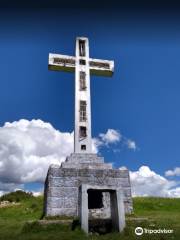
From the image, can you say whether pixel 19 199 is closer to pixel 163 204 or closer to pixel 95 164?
pixel 163 204

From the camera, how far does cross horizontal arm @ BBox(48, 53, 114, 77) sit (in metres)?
17.0

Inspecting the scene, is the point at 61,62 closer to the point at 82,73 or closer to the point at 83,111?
the point at 82,73

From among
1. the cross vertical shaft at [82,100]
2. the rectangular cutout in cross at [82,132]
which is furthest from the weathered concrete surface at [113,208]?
the rectangular cutout in cross at [82,132]

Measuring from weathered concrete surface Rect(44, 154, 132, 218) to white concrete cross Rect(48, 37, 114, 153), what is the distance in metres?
0.94

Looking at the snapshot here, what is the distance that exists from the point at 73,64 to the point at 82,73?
81cm

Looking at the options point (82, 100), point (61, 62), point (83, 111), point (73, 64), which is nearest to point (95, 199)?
point (83, 111)

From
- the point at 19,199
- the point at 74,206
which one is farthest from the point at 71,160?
the point at 19,199

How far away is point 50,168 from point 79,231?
405cm

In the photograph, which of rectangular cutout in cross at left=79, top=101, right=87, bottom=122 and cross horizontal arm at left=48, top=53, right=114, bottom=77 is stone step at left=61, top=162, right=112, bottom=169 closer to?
rectangular cutout in cross at left=79, top=101, right=87, bottom=122

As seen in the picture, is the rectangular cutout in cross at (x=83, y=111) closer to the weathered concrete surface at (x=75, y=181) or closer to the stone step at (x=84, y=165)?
the weathered concrete surface at (x=75, y=181)

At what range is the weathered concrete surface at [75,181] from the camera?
13.0 m

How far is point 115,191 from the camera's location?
11688 mm

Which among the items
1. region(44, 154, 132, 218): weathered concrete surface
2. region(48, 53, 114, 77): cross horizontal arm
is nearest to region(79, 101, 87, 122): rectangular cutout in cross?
region(44, 154, 132, 218): weathered concrete surface

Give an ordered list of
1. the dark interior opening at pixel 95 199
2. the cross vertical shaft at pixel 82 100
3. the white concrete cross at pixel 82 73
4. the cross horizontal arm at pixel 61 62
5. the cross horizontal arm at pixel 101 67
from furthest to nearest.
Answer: the cross horizontal arm at pixel 101 67, the cross horizontal arm at pixel 61 62, the white concrete cross at pixel 82 73, the cross vertical shaft at pixel 82 100, the dark interior opening at pixel 95 199
